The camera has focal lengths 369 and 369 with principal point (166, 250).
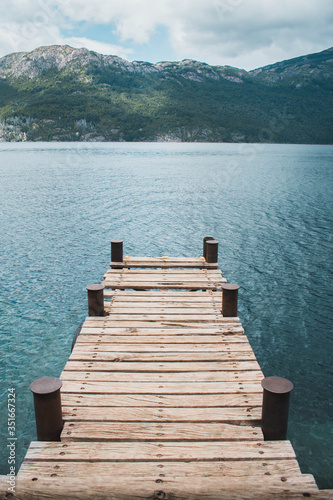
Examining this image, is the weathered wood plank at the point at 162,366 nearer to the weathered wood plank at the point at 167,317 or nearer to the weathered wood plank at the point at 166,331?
the weathered wood plank at the point at 166,331

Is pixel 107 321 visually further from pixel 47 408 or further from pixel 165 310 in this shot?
pixel 47 408

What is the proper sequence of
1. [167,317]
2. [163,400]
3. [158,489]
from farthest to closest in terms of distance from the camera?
[167,317] → [163,400] → [158,489]

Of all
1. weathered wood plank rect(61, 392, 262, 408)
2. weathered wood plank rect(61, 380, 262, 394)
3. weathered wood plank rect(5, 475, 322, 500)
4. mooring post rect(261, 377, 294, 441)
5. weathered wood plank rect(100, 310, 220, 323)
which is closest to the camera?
weathered wood plank rect(5, 475, 322, 500)

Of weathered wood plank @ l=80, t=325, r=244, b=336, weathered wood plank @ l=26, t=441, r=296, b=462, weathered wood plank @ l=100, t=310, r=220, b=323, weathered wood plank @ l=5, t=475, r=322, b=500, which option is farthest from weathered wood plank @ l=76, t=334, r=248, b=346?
weathered wood plank @ l=5, t=475, r=322, b=500

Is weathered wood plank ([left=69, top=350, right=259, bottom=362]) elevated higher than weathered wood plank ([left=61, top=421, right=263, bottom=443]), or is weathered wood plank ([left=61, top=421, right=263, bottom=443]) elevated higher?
weathered wood plank ([left=69, top=350, right=259, bottom=362])

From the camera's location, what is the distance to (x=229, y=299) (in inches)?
339

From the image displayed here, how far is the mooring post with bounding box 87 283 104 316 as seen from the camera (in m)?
8.54

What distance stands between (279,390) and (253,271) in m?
13.8

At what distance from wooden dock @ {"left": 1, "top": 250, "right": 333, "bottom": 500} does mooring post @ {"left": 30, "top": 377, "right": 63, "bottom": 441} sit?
0.40ft

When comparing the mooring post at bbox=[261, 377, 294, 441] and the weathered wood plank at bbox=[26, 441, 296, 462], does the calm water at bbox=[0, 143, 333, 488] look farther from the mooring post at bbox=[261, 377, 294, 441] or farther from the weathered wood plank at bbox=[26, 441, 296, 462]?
the weathered wood plank at bbox=[26, 441, 296, 462]

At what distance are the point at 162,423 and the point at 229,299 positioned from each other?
12.9ft

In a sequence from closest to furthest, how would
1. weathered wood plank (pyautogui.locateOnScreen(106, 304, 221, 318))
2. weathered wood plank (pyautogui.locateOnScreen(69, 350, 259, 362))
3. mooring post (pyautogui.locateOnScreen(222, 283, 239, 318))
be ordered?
weathered wood plank (pyautogui.locateOnScreen(69, 350, 259, 362)) → mooring post (pyautogui.locateOnScreen(222, 283, 239, 318)) → weathered wood plank (pyautogui.locateOnScreen(106, 304, 221, 318))

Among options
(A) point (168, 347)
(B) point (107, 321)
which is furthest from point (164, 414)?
(B) point (107, 321)

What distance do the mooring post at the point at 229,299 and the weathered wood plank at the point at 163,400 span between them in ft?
9.89
